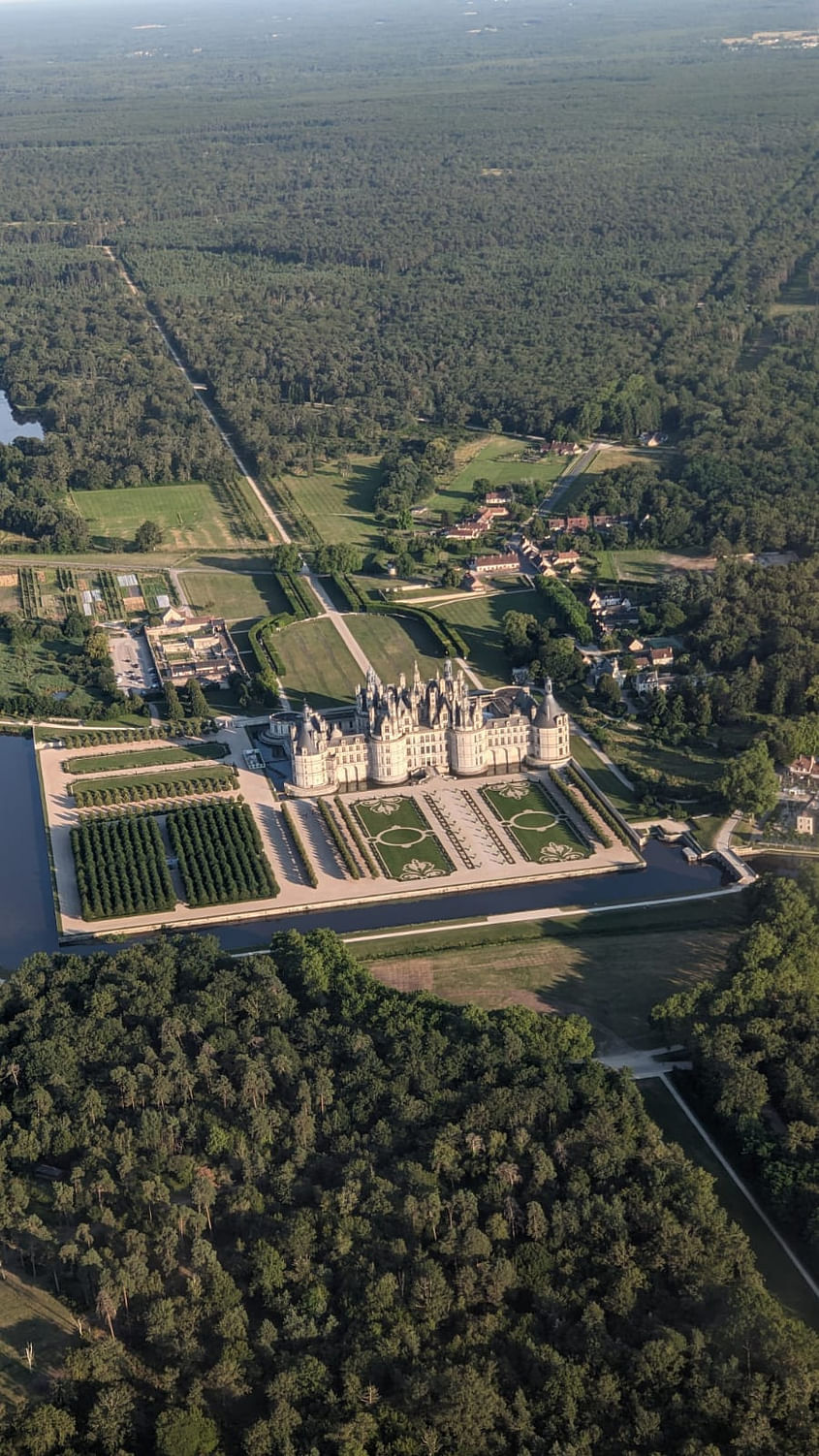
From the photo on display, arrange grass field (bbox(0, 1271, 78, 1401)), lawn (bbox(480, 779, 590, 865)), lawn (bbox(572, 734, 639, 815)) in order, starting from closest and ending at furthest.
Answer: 1. grass field (bbox(0, 1271, 78, 1401))
2. lawn (bbox(480, 779, 590, 865))
3. lawn (bbox(572, 734, 639, 815))

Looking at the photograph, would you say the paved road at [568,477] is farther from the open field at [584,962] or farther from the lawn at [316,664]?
the open field at [584,962]

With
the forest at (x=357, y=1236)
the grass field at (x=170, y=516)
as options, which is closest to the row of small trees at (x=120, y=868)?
the forest at (x=357, y=1236)

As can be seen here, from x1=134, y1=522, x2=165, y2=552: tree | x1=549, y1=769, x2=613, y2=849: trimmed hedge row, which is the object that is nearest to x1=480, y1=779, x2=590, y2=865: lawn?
x1=549, y1=769, x2=613, y2=849: trimmed hedge row

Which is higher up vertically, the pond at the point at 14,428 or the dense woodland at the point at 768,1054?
the pond at the point at 14,428

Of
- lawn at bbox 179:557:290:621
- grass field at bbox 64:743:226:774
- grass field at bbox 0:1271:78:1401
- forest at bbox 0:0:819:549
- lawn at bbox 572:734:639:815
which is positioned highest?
forest at bbox 0:0:819:549

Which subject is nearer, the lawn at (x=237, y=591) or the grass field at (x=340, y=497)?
the lawn at (x=237, y=591)

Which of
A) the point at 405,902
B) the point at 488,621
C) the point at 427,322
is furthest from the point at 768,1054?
the point at 427,322

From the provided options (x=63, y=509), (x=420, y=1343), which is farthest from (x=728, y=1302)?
(x=63, y=509)

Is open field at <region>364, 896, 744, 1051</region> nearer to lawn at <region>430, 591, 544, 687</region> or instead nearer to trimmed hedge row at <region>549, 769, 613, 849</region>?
trimmed hedge row at <region>549, 769, 613, 849</region>
